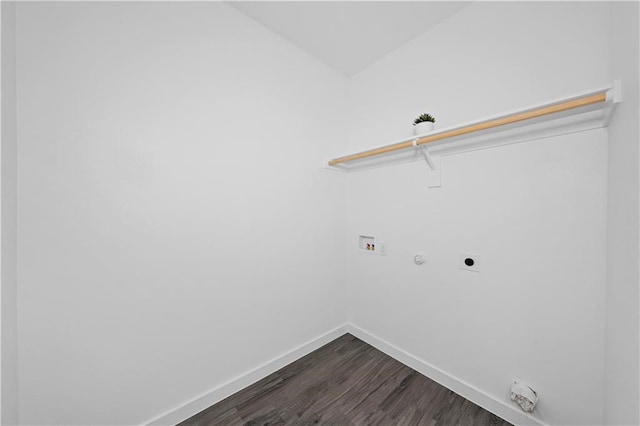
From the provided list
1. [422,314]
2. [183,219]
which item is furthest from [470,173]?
[183,219]

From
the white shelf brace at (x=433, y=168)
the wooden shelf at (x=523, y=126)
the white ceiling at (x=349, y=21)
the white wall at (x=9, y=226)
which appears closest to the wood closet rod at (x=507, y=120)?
the wooden shelf at (x=523, y=126)

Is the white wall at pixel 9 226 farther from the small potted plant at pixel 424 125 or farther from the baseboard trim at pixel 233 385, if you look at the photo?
the small potted plant at pixel 424 125

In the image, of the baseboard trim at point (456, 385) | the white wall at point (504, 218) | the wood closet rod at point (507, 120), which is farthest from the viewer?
the baseboard trim at point (456, 385)

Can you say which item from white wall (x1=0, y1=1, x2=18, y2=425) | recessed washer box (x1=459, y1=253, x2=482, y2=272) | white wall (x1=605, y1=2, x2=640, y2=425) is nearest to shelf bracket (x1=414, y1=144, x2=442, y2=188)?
recessed washer box (x1=459, y1=253, x2=482, y2=272)

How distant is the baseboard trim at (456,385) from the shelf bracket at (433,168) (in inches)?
49.0

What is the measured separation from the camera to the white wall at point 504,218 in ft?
3.42

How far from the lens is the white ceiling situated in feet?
4.66

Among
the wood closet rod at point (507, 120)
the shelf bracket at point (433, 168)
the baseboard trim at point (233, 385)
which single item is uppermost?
the wood closet rod at point (507, 120)

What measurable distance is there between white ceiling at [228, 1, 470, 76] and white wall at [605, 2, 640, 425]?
2.94 ft

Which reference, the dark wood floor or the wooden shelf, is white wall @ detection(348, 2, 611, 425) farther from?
the dark wood floor

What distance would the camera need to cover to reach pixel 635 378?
0.63 meters

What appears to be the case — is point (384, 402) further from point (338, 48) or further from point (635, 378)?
point (338, 48)

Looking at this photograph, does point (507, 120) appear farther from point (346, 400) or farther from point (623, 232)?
point (346, 400)

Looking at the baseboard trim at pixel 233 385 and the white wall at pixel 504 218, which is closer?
the white wall at pixel 504 218
